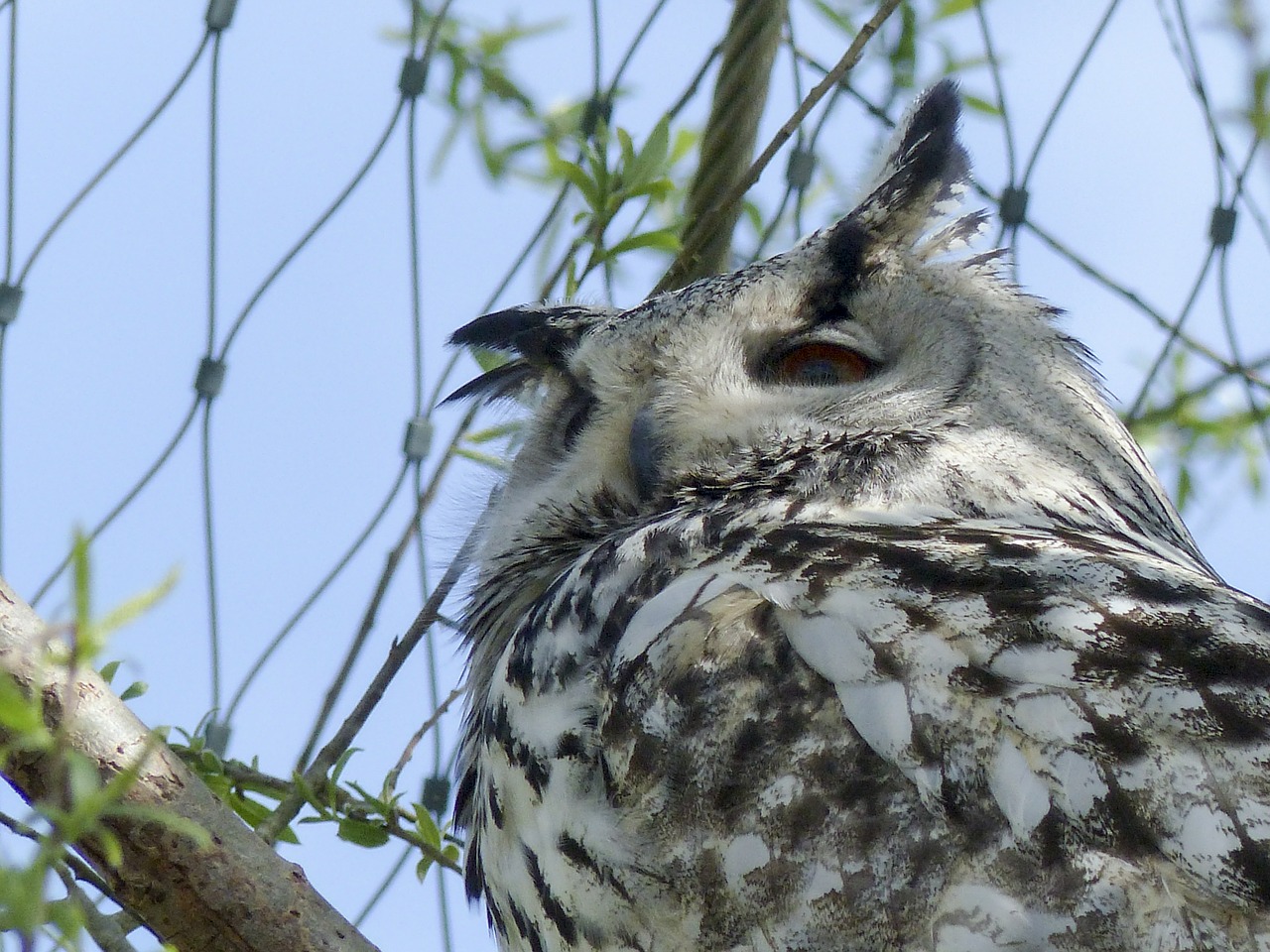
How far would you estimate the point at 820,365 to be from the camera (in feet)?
6.38

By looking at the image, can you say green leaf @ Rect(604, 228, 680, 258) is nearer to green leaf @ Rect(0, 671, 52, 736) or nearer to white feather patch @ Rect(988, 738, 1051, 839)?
white feather patch @ Rect(988, 738, 1051, 839)

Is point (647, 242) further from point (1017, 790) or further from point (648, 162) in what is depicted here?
point (1017, 790)

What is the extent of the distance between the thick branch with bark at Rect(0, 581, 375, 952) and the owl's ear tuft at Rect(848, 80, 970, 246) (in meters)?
1.33

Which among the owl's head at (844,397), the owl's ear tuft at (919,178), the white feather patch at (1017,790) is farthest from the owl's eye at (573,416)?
the white feather patch at (1017,790)

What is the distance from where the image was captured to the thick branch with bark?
3.75 feet

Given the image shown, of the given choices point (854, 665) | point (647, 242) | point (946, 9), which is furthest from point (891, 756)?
point (946, 9)

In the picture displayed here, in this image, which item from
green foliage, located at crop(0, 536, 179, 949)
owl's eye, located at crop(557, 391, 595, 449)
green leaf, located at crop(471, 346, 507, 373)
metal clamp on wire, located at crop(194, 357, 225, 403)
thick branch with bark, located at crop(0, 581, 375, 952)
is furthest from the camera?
metal clamp on wire, located at crop(194, 357, 225, 403)

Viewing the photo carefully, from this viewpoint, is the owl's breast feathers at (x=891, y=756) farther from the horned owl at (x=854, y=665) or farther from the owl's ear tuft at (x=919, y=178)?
the owl's ear tuft at (x=919, y=178)

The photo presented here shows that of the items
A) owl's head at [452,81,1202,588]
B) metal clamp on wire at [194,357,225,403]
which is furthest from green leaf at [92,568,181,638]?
metal clamp on wire at [194,357,225,403]

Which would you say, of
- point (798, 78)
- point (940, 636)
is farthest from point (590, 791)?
point (798, 78)

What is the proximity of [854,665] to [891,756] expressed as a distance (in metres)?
0.10

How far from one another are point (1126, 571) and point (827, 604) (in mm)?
322

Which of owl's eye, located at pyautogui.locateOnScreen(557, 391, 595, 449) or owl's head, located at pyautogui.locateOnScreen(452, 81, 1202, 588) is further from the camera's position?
owl's eye, located at pyautogui.locateOnScreen(557, 391, 595, 449)

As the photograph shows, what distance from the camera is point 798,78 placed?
2.59m
